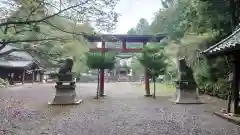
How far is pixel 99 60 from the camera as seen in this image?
1451 cm

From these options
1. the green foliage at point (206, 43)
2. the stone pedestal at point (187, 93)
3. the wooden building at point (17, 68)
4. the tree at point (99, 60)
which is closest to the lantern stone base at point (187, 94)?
the stone pedestal at point (187, 93)

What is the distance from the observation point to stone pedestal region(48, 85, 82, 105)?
1240 centimetres

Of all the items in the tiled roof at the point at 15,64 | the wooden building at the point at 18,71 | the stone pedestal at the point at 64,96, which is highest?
the tiled roof at the point at 15,64

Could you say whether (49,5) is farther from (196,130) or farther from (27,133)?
(196,130)

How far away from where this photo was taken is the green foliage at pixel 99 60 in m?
14.4

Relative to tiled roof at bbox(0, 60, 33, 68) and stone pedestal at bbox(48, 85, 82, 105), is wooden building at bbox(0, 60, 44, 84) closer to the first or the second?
tiled roof at bbox(0, 60, 33, 68)

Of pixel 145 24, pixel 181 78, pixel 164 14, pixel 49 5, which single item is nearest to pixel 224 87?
pixel 181 78

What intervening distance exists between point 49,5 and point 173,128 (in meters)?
4.04

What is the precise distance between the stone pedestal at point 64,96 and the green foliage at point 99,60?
2231 millimetres

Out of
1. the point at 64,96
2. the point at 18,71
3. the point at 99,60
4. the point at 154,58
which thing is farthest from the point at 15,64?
the point at 154,58

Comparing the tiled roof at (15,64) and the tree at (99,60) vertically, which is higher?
the tiled roof at (15,64)

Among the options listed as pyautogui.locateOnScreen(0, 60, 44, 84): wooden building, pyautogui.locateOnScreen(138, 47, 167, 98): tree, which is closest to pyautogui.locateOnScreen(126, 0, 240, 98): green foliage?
pyautogui.locateOnScreen(138, 47, 167, 98): tree

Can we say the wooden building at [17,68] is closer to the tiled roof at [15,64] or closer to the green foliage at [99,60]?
the tiled roof at [15,64]

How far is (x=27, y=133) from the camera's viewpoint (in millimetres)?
6250
